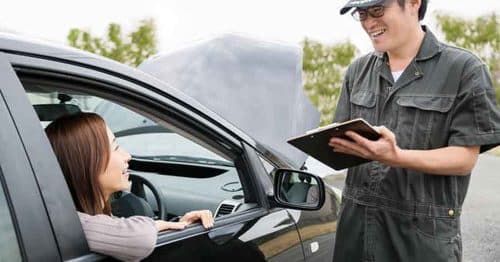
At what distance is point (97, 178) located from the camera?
1.81m

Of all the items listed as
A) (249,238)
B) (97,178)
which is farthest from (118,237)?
(249,238)

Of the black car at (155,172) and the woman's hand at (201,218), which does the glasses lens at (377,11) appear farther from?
the woman's hand at (201,218)

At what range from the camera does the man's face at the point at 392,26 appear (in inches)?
85.0

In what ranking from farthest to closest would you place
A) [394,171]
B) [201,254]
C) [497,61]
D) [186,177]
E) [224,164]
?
[497,61], [186,177], [224,164], [394,171], [201,254]

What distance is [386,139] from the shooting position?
1979 millimetres

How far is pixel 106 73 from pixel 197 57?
3.65 feet

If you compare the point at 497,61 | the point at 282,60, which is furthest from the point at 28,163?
the point at 497,61

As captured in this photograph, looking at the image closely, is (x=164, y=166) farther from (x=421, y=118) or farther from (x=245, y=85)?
(x=421, y=118)

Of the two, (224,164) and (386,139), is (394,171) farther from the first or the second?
(224,164)

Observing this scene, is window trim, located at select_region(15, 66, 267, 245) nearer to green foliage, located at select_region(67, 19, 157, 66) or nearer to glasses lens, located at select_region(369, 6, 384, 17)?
glasses lens, located at select_region(369, 6, 384, 17)

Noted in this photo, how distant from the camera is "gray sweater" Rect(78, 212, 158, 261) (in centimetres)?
162

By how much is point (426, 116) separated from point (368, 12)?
16.2 inches

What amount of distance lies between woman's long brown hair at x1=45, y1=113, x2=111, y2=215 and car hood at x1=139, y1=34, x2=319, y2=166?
92cm

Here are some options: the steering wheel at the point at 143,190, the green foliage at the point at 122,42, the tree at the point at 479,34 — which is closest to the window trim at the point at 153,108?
the steering wheel at the point at 143,190
